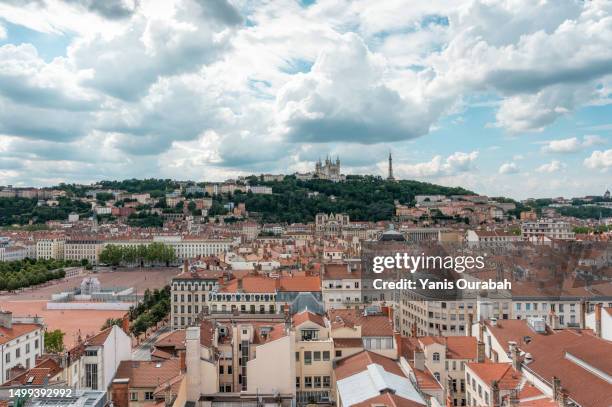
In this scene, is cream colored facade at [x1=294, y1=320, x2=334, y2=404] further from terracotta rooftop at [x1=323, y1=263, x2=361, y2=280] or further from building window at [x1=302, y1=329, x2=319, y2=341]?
terracotta rooftop at [x1=323, y1=263, x2=361, y2=280]

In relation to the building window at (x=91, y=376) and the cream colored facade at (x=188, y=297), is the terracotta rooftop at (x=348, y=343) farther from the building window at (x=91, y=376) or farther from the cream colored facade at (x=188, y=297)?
the cream colored facade at (x=188, y=297)

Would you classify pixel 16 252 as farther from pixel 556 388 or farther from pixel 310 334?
pixel 556 388

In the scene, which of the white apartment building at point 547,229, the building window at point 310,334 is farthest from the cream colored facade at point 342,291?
the white apartment building at point 547,229

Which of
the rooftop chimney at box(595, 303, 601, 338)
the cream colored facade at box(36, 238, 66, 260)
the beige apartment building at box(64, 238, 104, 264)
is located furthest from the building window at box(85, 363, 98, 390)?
the cream colored facade at box(36, 238, 66, 260)

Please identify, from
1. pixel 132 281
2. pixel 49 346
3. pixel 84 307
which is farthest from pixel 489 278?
pixel 132 281

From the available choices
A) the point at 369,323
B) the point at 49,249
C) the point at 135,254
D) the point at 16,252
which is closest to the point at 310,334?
the point at 369,323

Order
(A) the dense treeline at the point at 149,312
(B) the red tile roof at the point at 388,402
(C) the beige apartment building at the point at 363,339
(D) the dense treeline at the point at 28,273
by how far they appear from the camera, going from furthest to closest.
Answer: (D) the dense treeline at the point at 28,273
(A) the dense treeline at the point at 149,312
(C) the beige apartment building at the point at 363,339
(B) the red tile roof at the point at 388,402
